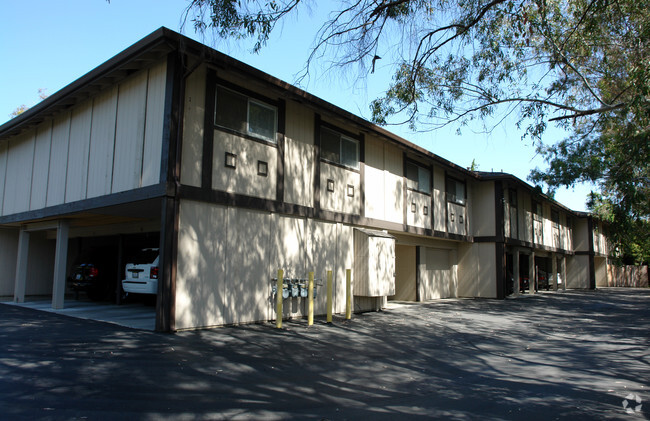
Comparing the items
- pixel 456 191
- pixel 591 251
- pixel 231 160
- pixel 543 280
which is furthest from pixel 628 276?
pixel 231 160

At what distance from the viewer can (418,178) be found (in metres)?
17.7

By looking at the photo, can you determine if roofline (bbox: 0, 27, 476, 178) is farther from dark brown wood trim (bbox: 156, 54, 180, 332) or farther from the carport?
the carport

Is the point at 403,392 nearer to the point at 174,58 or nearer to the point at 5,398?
the point at 5,398

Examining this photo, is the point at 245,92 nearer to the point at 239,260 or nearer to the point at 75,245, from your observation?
the point at 239,260

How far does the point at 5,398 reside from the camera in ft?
16.1

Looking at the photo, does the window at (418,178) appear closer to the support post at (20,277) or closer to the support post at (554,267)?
the support post at (20,277)

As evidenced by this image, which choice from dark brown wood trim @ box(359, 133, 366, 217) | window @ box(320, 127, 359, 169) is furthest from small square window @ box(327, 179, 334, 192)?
dark brown wood trim @ box(359, 133, 366, 217)

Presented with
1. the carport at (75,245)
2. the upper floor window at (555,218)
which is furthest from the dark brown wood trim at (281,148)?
the upper floor window at (555,218)

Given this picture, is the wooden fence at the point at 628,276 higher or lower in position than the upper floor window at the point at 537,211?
lower

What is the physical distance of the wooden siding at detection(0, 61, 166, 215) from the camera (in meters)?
9.59

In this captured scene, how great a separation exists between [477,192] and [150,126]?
54.5ft

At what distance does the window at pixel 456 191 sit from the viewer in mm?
19922

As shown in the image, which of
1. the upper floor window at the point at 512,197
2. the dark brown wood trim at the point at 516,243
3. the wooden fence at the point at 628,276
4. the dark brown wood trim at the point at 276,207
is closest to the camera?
the dark brown wood trim at the point at 276,207

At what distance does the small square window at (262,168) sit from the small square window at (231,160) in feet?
2.36
